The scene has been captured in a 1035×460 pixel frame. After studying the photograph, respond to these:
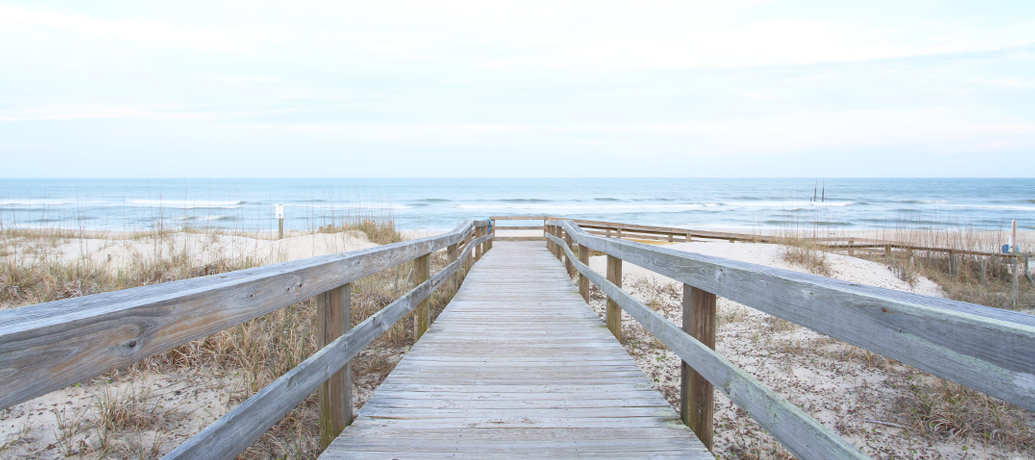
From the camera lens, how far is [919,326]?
1.16 meters

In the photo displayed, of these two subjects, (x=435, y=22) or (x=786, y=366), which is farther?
(x=435, y=22)

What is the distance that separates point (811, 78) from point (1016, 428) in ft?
218

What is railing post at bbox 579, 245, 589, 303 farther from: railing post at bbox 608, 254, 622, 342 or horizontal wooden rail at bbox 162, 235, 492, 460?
horizontal wooden rail at bbox 162, 235, 492, 460

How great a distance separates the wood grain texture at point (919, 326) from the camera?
0.95 metres

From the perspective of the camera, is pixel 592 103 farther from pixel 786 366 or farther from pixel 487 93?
pixel 786 366

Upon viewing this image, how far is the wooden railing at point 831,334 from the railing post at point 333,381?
1778 mm

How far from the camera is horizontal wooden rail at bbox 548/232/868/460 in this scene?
1402 millimetres

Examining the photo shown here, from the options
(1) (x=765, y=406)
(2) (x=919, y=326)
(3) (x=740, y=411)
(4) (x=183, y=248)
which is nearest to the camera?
(2) (x=919, y=326)

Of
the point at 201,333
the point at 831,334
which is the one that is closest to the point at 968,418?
the point at 831,334

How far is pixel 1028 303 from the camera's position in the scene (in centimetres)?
745

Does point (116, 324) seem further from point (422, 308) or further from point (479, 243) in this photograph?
point (479, 243)

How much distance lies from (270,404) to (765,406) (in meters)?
1.83

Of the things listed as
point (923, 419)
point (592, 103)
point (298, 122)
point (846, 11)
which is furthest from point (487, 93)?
point (923, 419)

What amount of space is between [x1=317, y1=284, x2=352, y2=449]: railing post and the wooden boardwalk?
9 centimetres
